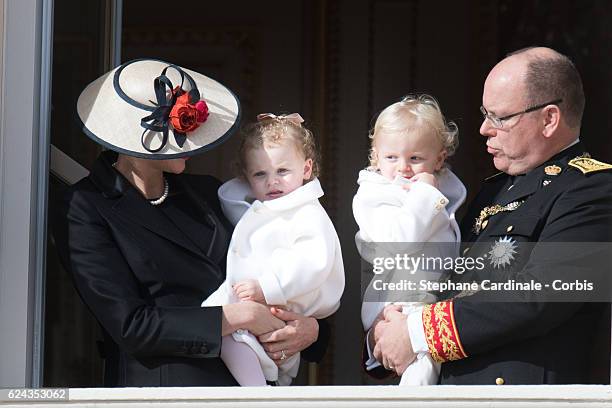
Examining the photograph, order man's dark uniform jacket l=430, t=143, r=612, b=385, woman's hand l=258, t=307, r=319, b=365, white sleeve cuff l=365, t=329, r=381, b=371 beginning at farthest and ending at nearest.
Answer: white sleeve cuff l=365, t=329, r=381, b=371 < woman's hand l=258, t=307, r=319, b=365 < man's dark uniform jacket l=430, t=143, r=612, b=385

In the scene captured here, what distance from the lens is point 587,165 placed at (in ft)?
11.5

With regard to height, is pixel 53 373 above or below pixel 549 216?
below

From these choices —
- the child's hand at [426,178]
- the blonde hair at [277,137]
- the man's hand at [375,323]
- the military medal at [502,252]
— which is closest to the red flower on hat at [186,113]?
the blonde hair at [277,137]

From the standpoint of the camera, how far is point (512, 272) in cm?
350

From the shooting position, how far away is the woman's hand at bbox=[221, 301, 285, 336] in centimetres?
349

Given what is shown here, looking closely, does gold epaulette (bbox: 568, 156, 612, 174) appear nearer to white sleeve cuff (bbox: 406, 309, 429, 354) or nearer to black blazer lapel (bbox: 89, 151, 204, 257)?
white sleeve cuff (bbox: 406, 309, 429, 354)

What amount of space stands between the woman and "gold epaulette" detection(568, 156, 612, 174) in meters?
0.74

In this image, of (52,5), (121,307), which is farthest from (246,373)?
(52,5)

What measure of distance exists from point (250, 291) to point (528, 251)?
0.66 meters

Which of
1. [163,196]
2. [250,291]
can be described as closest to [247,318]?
[250,291]

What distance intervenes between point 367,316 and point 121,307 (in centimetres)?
61

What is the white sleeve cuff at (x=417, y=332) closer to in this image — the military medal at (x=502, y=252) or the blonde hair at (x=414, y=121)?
the military medal at (x=502, y=252)

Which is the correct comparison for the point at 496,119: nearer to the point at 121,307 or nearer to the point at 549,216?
the point at 549,216

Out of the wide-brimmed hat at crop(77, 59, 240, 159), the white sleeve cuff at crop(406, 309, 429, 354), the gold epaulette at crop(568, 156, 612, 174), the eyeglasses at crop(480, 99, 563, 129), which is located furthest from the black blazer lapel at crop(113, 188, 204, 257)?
the gold epaulette at crop(568, 156, 612, 174)
